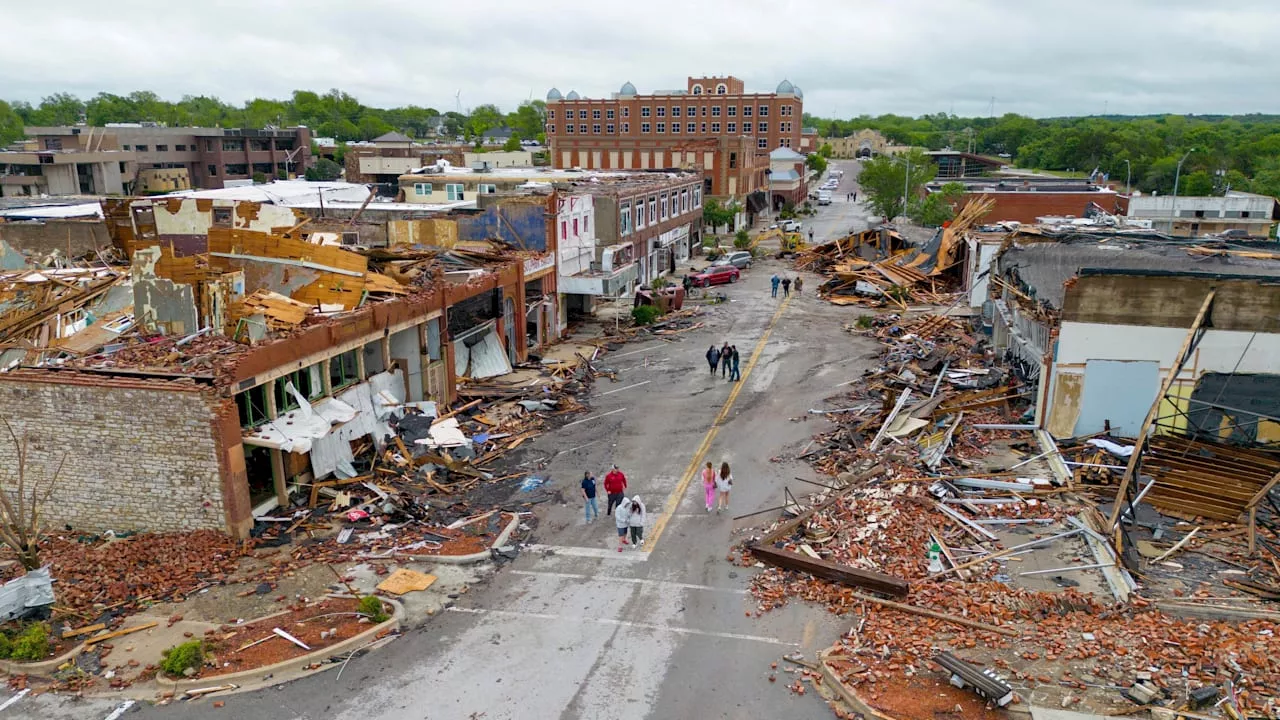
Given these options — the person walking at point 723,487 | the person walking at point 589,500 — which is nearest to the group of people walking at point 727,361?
the person walking at point 723,487

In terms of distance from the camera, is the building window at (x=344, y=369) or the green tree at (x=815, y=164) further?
the green tree at (x=815, y=164)

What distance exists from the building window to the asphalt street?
5184 mm

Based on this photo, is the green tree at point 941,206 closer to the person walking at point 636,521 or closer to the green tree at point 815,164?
the person walking at point 636,521

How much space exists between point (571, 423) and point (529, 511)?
257 inches

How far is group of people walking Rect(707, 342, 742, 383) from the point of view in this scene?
3062 centimetres

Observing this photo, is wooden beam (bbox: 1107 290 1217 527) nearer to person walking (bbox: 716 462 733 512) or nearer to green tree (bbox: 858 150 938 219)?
person walking (bbox: 716 462 733 512)

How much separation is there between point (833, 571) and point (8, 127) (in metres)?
174

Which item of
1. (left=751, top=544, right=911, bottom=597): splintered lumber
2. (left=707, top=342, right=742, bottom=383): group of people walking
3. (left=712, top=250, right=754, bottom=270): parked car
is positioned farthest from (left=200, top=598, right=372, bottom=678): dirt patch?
(left=712, top=250, right=754, bottom=270): parked car

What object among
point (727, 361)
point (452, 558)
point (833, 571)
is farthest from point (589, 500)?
point (727, 361)

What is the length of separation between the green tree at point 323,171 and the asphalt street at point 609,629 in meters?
89.8

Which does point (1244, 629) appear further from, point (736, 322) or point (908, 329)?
point (736, 322)

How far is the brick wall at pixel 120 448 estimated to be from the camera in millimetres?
17594

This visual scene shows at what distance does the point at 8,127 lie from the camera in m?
144

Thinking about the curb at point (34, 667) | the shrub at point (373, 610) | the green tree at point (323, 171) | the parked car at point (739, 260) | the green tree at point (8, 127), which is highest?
the green tree at point (8, 127)
